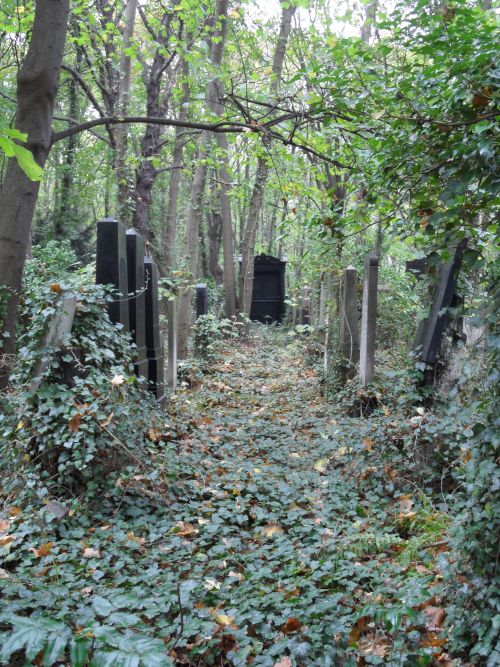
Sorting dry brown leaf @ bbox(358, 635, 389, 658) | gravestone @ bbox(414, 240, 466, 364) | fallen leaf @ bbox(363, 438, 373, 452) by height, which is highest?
gravestone @ bbox(414, 240, 466, 364)

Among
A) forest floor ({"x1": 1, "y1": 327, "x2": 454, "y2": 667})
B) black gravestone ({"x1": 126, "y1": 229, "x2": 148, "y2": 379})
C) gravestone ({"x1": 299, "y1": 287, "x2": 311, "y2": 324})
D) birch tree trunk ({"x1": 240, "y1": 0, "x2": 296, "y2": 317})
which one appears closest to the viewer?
forest floor ({"x1": 1, "y1": 327, "x2": 454, "y2": 667})

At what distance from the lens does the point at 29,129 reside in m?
5.62

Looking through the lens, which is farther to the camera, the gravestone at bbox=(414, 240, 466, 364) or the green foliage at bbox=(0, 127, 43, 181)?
the gravestone at bbox=(414, 240, 466, 364)

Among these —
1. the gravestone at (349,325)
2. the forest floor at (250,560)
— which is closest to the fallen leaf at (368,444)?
the forest floor at (250,560)

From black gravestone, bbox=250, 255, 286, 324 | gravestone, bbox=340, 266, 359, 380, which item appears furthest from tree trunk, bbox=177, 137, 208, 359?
black gravestone, bbox=250, 255, 286, 324

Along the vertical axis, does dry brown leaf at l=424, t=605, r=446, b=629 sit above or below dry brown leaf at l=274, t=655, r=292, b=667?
above

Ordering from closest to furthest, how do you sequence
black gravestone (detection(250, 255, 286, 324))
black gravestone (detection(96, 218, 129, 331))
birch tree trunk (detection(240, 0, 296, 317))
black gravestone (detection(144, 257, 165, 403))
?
black gravestone (detection(96, 218, 129, 331)) < black gravestone (detection(144, 257, 165, 403)) < birch tree trunk (detection(240, 0, 296, 317)) < black gravestone (detection(250, 255, 286, 324))

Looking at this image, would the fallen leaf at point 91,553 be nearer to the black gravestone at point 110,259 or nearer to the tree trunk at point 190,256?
the black gravestone at point 110,259

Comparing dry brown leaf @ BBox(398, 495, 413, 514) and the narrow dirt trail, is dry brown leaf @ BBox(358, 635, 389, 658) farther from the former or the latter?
dry brown leaf @ BBox(398, 495, 413, 514)

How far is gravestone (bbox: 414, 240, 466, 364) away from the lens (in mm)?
4914

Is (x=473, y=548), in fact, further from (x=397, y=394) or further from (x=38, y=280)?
(x=38, y=280)

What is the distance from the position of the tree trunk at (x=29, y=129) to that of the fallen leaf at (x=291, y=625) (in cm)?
401

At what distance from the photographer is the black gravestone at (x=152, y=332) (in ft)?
25.4

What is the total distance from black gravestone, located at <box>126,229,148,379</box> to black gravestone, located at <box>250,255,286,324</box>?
15312 millimetres
